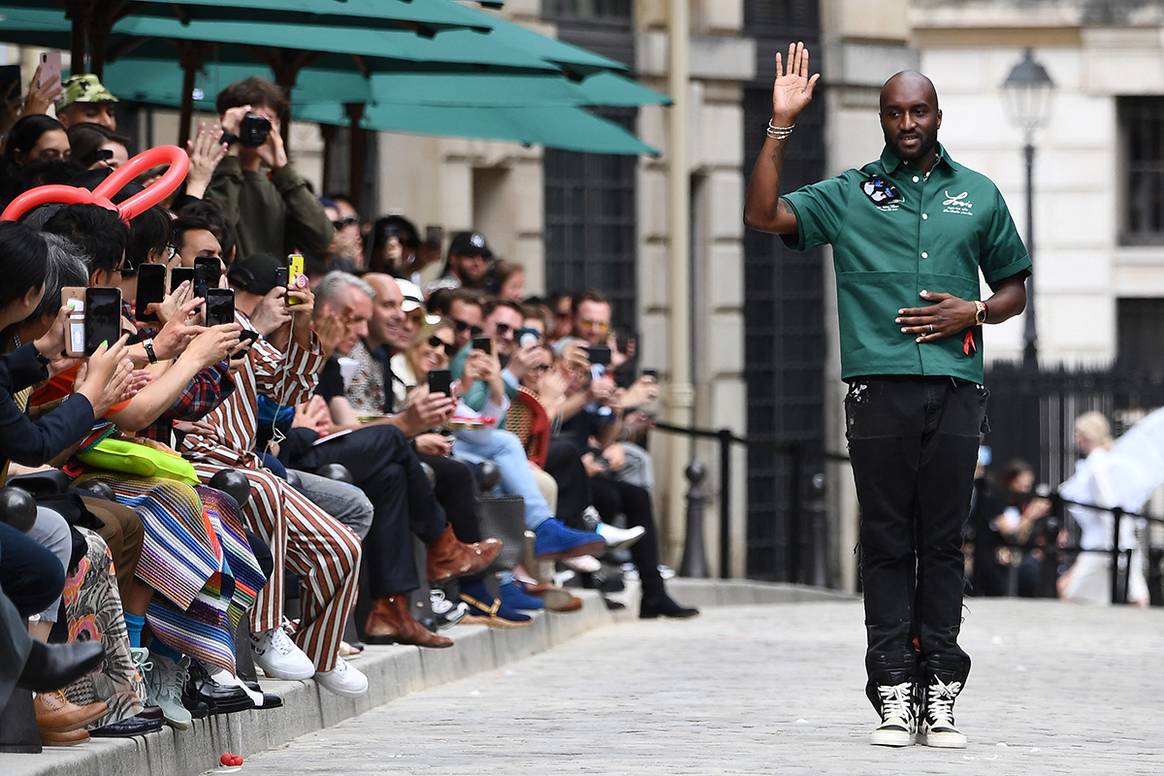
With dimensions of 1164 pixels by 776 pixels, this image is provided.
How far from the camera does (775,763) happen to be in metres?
7.57

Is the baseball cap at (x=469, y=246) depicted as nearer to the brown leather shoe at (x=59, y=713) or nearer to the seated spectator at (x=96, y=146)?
the seated spectator at (x=96, y=146)

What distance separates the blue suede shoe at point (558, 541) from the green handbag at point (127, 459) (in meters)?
5.55

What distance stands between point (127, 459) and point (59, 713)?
0.93 meters

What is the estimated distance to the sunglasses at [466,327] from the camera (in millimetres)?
12594

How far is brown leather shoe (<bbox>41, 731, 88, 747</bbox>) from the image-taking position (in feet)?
21.8

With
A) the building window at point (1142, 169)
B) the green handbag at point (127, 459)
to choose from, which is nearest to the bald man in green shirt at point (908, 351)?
the green handbag at point (127, 459)

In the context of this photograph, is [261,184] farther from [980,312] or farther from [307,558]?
[980,312]

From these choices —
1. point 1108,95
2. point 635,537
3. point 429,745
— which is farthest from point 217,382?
point 1108,95

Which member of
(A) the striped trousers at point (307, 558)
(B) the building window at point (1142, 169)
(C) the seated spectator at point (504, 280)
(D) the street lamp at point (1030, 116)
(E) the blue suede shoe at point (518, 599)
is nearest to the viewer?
(A) the striped trousers at point (307, 558)

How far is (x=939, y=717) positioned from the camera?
8.12 metres

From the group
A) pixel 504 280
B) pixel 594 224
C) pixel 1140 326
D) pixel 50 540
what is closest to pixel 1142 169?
pixel 1140 326

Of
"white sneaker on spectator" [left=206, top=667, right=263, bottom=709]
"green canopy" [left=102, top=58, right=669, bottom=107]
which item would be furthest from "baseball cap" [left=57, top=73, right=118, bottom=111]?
"green canopy" [left=102, top=58, right=669, bottom=107]

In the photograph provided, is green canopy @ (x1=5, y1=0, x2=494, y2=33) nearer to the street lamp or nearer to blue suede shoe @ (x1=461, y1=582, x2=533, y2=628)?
blue suede shoe @ (x1=461, y1=582, x2=533, y2=628)

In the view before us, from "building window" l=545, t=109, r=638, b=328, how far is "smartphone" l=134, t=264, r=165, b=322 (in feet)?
45.6
